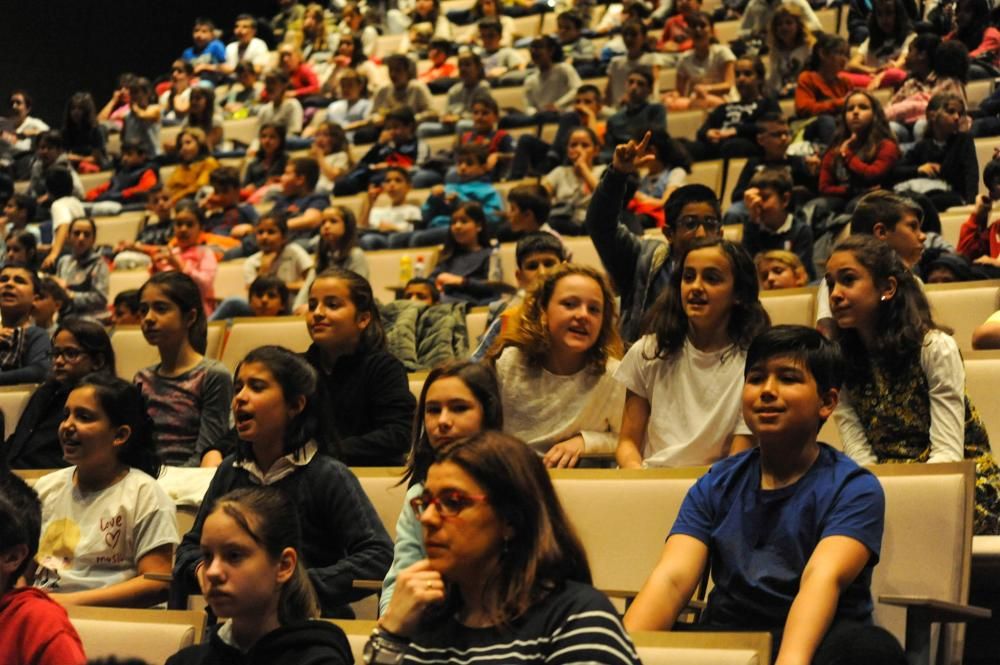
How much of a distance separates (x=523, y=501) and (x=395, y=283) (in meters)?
4.59

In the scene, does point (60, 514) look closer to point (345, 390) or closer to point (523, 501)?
point (345, 390)

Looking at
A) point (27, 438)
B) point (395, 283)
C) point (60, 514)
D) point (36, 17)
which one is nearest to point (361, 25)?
point (36, 17)

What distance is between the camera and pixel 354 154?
9016 millimetres

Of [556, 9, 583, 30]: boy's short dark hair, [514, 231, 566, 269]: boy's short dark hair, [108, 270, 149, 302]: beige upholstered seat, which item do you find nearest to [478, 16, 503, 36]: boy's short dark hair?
[556, 9, 583, 30]: boy's short dark hair

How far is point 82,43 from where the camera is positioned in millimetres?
12492

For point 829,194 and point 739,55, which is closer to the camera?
point 829,194

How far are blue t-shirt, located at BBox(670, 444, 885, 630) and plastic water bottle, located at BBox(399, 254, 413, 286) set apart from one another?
3.97 metres

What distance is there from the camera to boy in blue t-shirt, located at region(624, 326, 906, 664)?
7.25ft

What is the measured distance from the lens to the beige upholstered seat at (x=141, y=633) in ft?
7.63

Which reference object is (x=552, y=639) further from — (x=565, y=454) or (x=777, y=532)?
(x=565, y=454)

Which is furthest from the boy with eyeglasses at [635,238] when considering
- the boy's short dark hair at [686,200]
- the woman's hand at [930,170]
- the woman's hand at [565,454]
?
the woman's hand at [930,170]

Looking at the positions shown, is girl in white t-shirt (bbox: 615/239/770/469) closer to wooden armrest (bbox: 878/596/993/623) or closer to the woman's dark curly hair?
the woman's dark curly hair

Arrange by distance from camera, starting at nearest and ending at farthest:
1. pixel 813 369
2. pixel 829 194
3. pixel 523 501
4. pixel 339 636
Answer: pixel 523 501, pixel 339 636, pixel 813 369, pixel 829 194

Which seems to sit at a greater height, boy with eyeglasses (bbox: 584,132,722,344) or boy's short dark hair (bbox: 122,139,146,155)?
boy with eyeglasses (bbox: 584,132,722,344)
